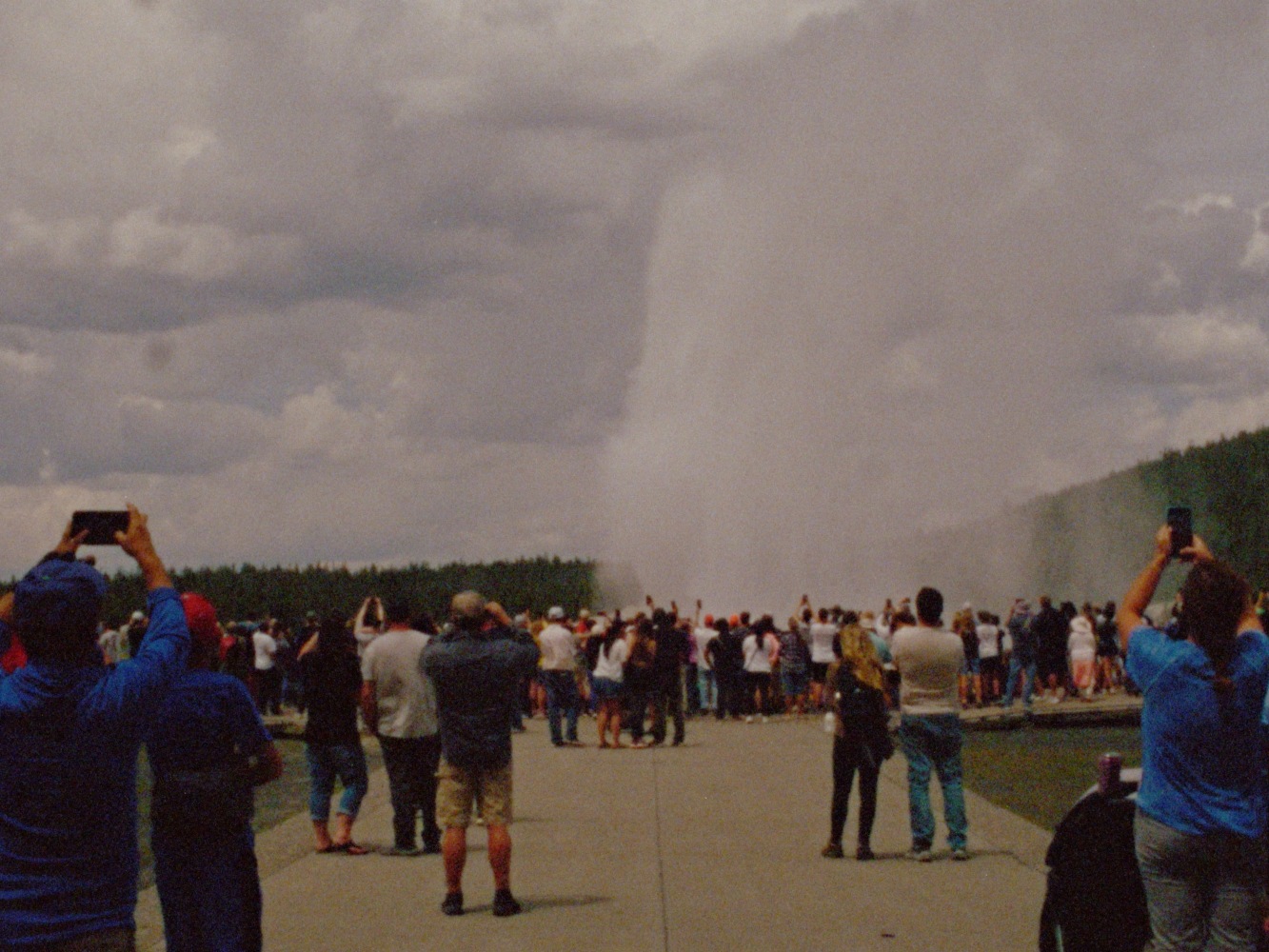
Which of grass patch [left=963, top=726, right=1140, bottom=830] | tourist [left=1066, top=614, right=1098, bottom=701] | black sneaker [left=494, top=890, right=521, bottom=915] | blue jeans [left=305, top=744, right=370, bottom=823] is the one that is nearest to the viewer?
black sneaker [left=494, top=890, right=521, bottom=915]

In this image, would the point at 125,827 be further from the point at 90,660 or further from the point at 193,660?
the point at 193,660

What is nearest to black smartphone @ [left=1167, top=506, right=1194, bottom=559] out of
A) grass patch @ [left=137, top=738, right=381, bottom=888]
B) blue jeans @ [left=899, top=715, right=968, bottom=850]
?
blue jeans @ [left=899, top=715, right=968, bottom=850]

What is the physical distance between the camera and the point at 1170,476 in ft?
157

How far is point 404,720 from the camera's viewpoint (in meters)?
14.2

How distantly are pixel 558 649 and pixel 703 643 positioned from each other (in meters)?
7.53

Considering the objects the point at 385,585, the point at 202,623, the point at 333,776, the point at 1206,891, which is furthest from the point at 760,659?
the point at 385,585

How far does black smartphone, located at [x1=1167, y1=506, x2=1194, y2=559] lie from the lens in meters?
6.26

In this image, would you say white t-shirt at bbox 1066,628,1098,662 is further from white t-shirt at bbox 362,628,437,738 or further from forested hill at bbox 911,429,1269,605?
white t-shirt at bbox 362,628,437,738

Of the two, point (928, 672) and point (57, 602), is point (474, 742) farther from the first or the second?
point (57, 602)

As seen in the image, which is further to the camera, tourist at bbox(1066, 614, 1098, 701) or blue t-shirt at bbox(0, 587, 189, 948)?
tourist at bbox(1066, 614, 1098, 701)

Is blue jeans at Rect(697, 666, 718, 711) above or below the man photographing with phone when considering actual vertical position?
below

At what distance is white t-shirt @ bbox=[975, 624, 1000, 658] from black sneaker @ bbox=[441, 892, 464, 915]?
2469 centimetres

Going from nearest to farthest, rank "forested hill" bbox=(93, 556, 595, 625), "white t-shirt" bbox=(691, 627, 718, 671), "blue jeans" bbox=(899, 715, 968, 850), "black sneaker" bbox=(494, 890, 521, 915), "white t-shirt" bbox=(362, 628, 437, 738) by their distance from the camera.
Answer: "black sneaker" bbox=(494, 890, 521, 915) < "blue jeans" bbox=(899, 715, 968, 850) < "white t-shirt" bbox=(362, 628, 437, 738) < "white t-shirt" bbox=(691, 627, 718, 671) < "forested hill" bbox=(93, 556, 595, 625)

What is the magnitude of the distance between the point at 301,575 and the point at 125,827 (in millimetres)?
75950
